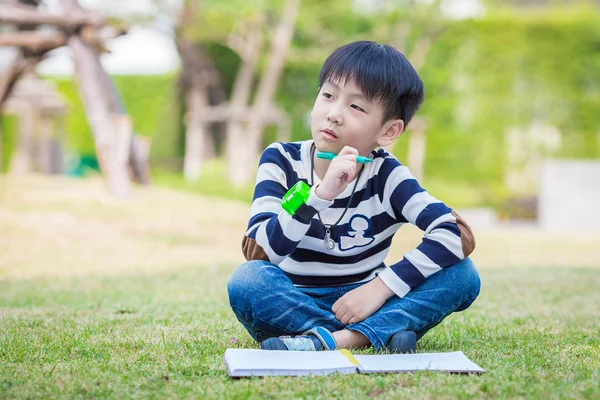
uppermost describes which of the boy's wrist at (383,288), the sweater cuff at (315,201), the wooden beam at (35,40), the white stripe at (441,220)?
the wooden beam at (35,40)

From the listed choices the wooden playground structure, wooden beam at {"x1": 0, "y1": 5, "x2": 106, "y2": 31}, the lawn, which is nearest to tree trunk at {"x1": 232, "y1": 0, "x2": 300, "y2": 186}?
the wooden playground structure

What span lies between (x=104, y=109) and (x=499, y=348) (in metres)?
5.85

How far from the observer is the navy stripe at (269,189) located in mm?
2293

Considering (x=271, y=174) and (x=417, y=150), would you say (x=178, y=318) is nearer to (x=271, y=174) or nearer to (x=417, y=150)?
(x=271, y=174)

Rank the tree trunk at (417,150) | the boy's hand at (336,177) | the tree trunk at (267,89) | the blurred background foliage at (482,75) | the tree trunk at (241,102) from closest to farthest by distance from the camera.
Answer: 1. the boy's hand at (336,177)
2. the tree trunk at (267,89)
3. the tree trunk at (241,102)
4. the blurred background foliage at (482,75)
5. the tree trunk at (417,150)

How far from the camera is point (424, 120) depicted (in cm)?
1416

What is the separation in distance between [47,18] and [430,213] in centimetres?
635

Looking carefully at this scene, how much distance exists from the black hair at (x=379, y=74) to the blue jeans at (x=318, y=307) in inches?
20.8

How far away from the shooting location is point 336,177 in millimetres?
2043

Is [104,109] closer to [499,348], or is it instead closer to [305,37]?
[499,348]

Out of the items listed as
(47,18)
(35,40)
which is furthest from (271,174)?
(35,40)

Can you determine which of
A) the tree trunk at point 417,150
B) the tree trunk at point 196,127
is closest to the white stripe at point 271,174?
the tree trunk at point 417,150

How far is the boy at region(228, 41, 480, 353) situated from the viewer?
85.2 inches

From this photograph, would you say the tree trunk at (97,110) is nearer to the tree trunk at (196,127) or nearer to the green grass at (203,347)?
the green grass at (203,347)
